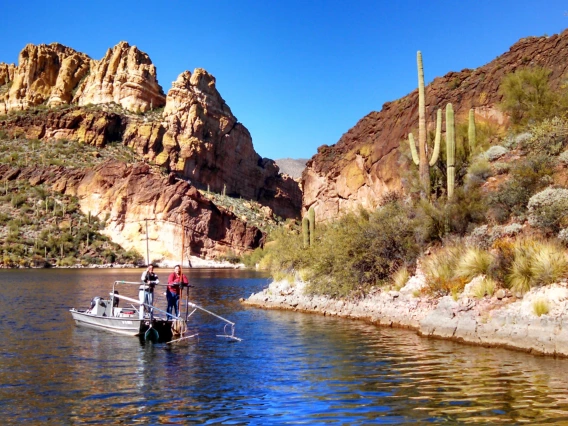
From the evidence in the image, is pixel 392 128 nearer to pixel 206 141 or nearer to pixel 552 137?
pixel 552 137

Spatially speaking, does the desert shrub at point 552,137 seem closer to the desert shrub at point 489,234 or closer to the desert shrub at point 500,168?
the desert shrub at point 500,168

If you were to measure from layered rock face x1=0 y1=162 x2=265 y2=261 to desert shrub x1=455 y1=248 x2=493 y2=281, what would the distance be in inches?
3877

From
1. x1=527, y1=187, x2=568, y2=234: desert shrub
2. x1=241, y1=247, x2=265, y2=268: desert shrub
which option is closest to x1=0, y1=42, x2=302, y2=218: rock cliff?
x1=241, y1=247, x2=265, y2=268: desert shrub

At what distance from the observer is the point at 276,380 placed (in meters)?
13.6

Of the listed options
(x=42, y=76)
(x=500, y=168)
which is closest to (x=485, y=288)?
(x=500, y=168)

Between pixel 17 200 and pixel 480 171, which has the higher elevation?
pixel 17 200

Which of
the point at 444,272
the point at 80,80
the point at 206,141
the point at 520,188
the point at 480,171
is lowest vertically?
the point at 444,272

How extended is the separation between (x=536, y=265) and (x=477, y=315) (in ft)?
7.85

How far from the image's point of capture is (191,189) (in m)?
126

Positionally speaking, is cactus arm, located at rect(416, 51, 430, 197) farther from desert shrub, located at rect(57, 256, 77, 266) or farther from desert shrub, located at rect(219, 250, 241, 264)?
desert shrub, located at rect(219, 250, 241, 264)

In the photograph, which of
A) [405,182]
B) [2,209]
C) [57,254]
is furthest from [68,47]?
[405,182]

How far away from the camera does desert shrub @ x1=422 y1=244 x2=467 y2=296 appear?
66.5ft

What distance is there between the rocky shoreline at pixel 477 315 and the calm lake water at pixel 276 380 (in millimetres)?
620

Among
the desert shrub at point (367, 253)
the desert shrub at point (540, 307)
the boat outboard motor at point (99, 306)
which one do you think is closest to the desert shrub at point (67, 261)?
the desert shrub at point (367, 253)
